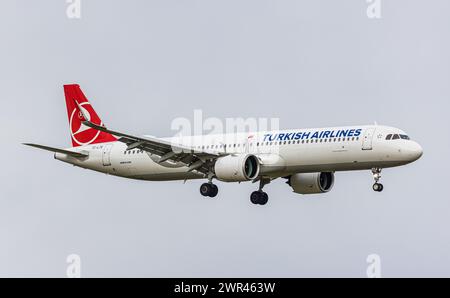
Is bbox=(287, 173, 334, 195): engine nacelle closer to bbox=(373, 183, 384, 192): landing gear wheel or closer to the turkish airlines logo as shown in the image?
bbox=(373, 183, 384, 192): landing gear wheel

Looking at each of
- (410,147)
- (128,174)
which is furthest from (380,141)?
(128,174)

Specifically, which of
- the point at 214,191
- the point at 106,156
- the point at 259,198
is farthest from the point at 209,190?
the point at 106,156

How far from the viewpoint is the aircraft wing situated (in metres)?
77.0

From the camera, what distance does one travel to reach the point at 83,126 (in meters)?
86.6

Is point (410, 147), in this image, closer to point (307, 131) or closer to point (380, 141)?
point (380, 141)

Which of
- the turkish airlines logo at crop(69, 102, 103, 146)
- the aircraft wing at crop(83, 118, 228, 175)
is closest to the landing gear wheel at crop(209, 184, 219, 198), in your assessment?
the aircraft wing at crop(83, 118, 228, 175)

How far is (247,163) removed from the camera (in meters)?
77.0

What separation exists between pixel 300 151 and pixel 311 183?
5.92 metres

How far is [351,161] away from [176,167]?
12577 mm

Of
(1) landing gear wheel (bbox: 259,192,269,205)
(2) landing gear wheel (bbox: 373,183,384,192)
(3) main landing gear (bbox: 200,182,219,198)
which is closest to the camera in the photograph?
(2) landing gear wheel (bbox: 373,183,384,192)

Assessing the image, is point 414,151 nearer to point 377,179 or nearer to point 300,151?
point 377,179

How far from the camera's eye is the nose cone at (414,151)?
73812 mm

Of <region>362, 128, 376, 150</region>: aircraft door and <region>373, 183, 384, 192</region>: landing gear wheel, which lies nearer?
<region>362, 128, 376, 150</region>: aircraft door

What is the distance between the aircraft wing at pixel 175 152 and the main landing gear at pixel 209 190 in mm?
1367
